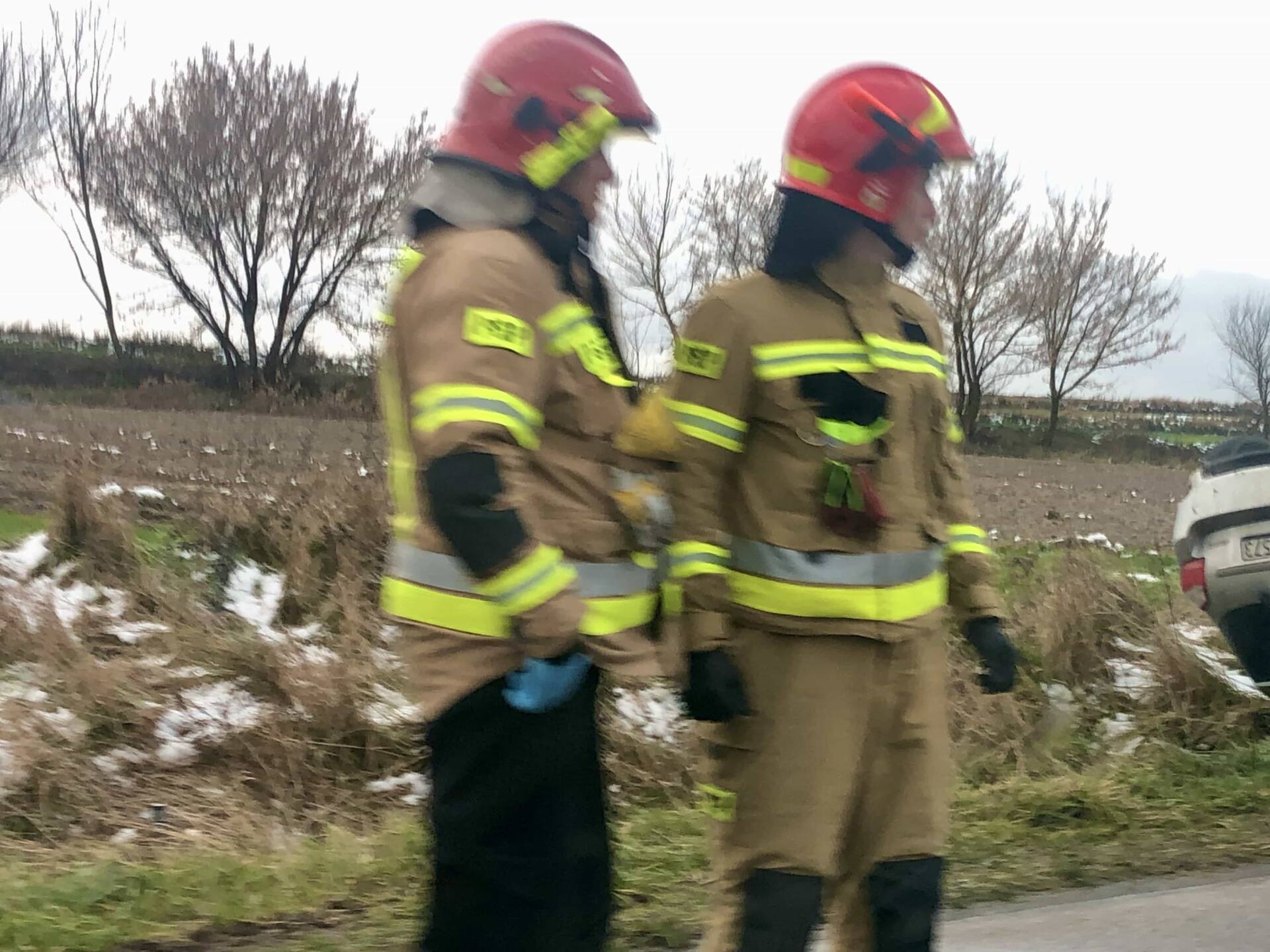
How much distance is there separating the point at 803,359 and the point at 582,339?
49 centimetres

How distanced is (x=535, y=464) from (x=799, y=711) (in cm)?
72

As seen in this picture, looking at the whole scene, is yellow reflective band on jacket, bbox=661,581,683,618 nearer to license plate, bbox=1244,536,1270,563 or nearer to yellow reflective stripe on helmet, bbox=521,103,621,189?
yellow reflective stripe on helmet, bbox=521,103,621,189

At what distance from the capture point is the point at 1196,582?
488 centimetres

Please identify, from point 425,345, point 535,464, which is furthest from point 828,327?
point 425,345

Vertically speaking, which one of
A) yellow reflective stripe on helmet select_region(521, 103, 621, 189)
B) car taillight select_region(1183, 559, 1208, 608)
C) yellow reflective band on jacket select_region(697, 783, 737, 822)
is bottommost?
yellow reflective band on jacket select_region(697, 783, 737, 822)

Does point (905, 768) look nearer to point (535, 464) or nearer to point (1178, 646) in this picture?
point (535, 464)

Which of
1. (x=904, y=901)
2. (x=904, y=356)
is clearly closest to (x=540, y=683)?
(x=904, y=901)

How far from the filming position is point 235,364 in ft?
88.7

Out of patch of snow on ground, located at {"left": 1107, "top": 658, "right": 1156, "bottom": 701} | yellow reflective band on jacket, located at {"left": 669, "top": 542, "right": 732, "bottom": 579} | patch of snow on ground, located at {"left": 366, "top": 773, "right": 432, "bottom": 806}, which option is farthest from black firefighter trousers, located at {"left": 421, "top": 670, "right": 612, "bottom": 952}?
patch of snow on ground, located at {"left": 1107, "top": 658, "right": 1156, "bottom": 701}

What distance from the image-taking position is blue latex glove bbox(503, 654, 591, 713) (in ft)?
6.91

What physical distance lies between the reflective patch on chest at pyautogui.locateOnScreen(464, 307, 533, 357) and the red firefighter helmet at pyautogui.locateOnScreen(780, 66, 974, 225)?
79 cm

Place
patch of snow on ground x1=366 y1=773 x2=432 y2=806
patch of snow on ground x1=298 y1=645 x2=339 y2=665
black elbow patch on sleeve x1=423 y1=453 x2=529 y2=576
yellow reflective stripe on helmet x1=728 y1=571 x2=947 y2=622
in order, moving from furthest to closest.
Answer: patch of snow on ground x1=298 y1=645 x2=339 y2=665, patch of snow on ground x1=366 y1=773 x2=432 y2=806, yellow reflective stripe on helmet x1=728 y1=571 x2=947 y2=622, black elbow patch on sleeve x1=423 y1=453 x2=529 y2=576

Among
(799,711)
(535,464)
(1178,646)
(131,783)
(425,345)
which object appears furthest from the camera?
(1178,646)

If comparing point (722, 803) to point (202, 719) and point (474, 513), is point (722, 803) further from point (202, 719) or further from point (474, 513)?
point (202, 719)
